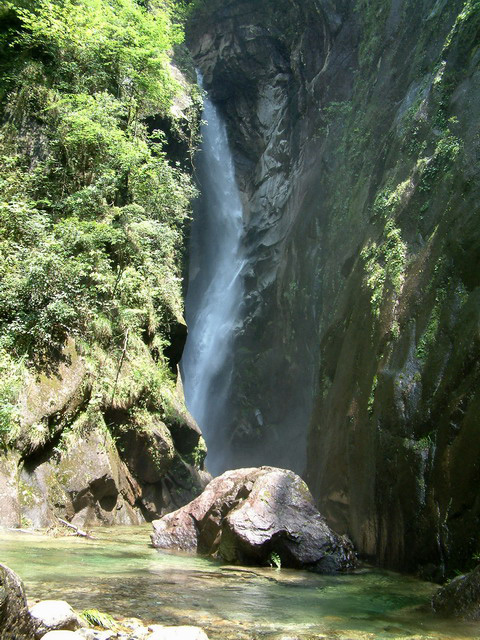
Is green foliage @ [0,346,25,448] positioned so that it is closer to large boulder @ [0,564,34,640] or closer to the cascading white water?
large boulder @ [0,564,34,640]

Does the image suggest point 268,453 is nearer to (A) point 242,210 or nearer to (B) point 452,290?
(A) point 242,210

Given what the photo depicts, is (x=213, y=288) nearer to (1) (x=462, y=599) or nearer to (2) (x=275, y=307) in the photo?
(2) (x=275, y=307)

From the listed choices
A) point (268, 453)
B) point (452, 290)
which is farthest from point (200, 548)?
point (268, 453)

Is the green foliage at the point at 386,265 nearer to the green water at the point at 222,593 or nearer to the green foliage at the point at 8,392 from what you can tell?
the green water at the point at 222,593

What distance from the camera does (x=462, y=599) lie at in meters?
4.72

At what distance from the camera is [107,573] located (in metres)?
5.65

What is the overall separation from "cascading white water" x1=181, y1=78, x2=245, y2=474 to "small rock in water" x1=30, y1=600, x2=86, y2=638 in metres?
22.9

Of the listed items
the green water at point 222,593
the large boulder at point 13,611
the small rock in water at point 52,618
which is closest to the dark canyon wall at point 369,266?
the green water at point 222,593

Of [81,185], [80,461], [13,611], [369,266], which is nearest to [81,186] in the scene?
[81,185]

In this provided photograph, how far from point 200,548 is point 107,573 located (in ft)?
11.5

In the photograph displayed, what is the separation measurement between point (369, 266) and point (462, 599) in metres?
8.13

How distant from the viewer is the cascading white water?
26.4 metres

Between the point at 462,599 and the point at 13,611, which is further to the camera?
the point at 462,599

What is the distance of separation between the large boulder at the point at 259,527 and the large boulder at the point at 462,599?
9.95 feet
